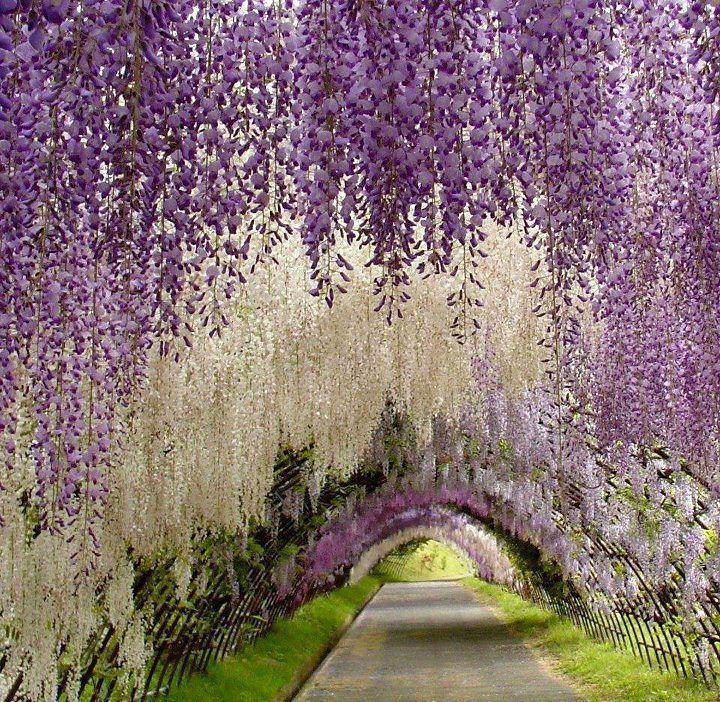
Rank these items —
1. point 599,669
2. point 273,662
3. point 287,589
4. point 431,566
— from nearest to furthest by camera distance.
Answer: point 599,669, point 273,662, point 287,589, point 431,566

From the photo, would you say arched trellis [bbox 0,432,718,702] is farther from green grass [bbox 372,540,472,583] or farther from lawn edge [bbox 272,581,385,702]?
green grass [bbox 372,540,472,583]

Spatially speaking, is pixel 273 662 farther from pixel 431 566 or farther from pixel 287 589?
pixel 431 566

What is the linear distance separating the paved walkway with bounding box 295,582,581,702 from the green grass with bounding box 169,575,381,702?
350mm

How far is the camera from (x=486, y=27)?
147 inches

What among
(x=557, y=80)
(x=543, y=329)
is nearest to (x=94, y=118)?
(x=557, y=80)

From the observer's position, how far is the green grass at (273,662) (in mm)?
12039

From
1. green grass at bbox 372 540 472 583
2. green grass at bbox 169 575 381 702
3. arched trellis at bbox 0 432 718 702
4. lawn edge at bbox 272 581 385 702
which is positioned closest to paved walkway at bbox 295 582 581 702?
lawn edge at bbox 272 581 385 702

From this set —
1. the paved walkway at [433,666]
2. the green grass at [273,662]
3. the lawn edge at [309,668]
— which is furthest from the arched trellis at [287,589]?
the paved walkway at [433,666]

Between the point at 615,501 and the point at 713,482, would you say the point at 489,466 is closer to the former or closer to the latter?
the point at 615,501

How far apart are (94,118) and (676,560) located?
9862mm

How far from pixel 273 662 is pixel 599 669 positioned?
15.2 ft

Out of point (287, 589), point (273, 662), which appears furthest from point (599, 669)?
Result: point (287, 589)

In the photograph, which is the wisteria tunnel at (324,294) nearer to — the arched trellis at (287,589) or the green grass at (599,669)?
the arched trellis at (287,589)

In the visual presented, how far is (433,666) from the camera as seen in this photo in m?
16.7
